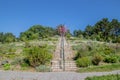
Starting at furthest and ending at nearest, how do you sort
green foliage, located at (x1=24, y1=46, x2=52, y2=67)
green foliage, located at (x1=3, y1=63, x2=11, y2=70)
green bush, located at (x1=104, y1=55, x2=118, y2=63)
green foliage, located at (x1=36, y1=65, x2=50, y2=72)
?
green bush, located at (x1=104, y1=55, x2=118, y2=63)
green foliage, located at (x1=24, y1=46, x2=52, y2=67)
green foliage, located at (x1=3, y1=63, x2=11, y2=70)
green foliage, located at (x1=36, y1=65, x2=50, y2=72)

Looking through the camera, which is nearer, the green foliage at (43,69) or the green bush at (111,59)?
the green foliage at (43,69)

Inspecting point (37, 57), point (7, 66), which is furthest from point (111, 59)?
point (7, 66)

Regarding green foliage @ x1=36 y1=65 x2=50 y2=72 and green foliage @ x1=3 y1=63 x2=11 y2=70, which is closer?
green foliage @ x1=36 y1=65 x2=50 y2=72

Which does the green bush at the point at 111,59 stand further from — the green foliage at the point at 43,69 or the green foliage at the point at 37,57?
the green foliage at the point at 43,69

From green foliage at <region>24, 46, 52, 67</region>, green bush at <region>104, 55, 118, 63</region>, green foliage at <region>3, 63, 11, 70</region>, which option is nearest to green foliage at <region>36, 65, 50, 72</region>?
green foliage at <region>24, 46, 52, 67</region>

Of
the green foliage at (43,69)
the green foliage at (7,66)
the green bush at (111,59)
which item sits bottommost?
the green foliage at (43,69)

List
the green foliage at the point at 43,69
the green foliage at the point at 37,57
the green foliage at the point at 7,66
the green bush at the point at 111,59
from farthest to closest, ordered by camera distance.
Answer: the green bush at the point at 111,59 → the green foliage at the point at 37,57 → the green foliage at the point at 7,66 → the green foliage at the point at 43,69

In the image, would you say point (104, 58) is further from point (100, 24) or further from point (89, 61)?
point (100, 24)

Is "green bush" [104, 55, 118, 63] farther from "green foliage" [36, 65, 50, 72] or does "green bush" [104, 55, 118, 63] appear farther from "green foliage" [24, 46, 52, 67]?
"green foliage" [36, 65, 50, 72]

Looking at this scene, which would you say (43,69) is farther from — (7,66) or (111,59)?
(111,59)

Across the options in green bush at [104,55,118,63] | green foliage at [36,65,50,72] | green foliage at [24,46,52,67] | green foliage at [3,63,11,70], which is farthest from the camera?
green bush at [104,55,118,63]

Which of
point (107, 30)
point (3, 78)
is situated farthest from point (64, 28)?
point (107, 30)

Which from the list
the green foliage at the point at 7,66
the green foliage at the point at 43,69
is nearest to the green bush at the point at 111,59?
the green foliage at the point at 43,69

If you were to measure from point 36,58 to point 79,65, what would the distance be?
3.13m
